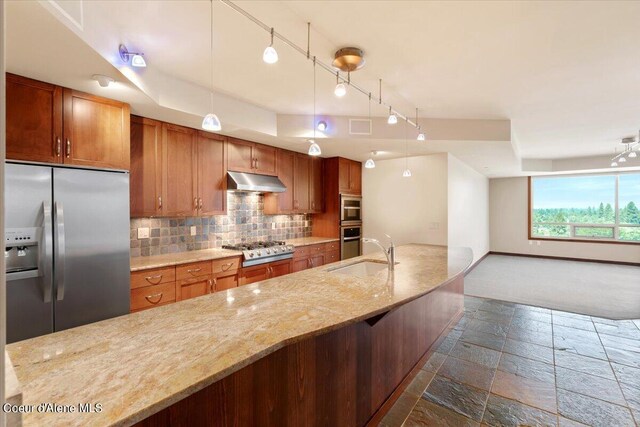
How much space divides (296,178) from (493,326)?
3.34 m

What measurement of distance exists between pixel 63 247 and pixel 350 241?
410cm

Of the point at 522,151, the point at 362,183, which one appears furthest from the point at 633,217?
the point at 362,183

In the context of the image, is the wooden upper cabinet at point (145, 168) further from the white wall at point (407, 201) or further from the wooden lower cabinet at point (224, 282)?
the white wall at point (407, 201)

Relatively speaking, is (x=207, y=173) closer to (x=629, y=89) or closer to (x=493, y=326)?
(x=493, y=326)

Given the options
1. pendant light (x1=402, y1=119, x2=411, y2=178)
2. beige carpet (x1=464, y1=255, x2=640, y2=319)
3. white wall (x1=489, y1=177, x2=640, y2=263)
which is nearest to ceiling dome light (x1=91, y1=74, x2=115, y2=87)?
pendant light (x1=402, y1=119, x2=411, y2=178)

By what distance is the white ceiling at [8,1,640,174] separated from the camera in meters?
1.77

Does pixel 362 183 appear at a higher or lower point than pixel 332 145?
lower

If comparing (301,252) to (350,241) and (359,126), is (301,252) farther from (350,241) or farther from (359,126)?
(359,126)

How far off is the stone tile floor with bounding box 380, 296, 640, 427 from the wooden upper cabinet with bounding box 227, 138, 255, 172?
3074 mm

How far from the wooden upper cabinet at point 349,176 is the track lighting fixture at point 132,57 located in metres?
3.47

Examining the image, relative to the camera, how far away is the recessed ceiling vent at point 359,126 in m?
3.87

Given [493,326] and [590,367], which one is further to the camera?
[493,326]

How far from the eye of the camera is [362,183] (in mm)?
5691

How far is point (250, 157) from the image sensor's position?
4.02m
